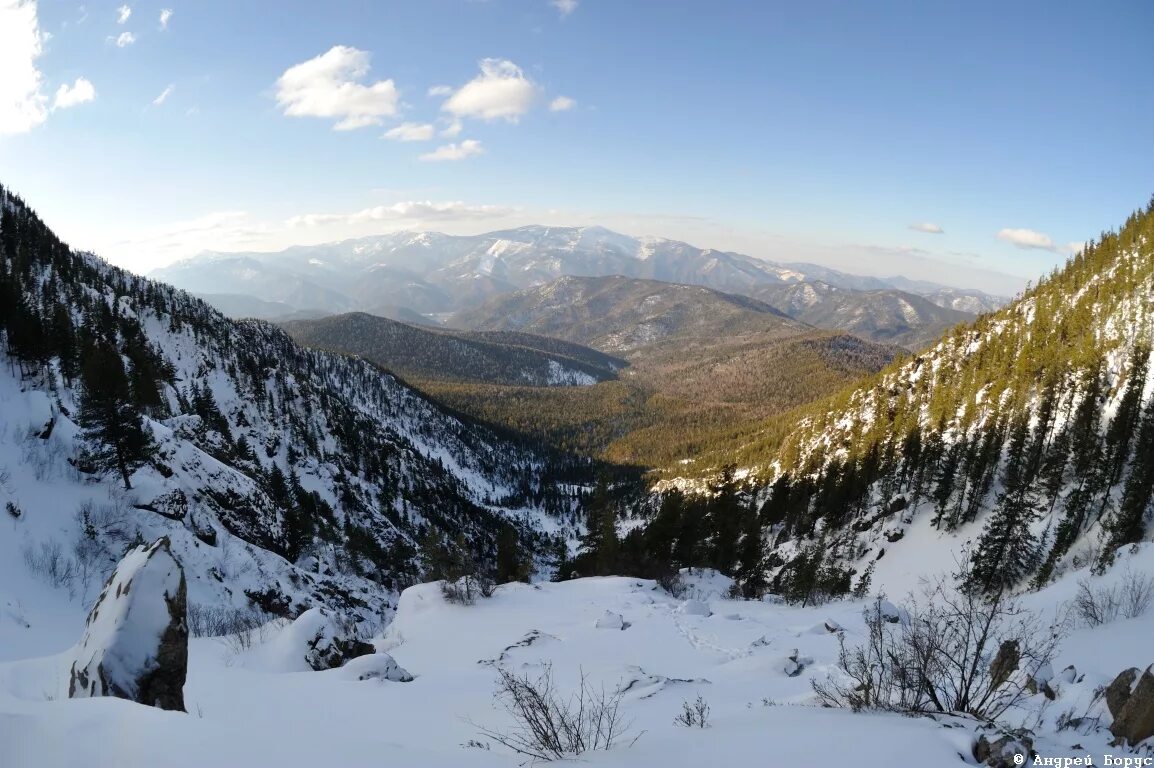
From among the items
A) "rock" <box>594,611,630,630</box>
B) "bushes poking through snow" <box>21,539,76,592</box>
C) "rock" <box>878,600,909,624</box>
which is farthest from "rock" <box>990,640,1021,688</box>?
"bushes poking through snow" <box>21,539,76,592</box>

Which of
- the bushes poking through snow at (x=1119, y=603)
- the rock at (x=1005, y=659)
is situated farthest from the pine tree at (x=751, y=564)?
the rock at (x=1005, y=659)

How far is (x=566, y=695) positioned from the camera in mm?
14180

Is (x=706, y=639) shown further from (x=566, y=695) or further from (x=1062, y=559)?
(x=1062, y=559)

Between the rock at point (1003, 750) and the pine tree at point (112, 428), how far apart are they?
39.7 meters

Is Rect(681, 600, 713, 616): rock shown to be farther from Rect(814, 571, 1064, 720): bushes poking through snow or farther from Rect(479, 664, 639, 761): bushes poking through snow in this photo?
Rect(479, 664, 639, 761): bushes poking through snow

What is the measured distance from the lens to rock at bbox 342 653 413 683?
13789 millimetres

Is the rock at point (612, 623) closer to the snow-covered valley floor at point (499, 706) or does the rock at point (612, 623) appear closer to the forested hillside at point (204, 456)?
the snow-covered valley floor at point (499, 706)

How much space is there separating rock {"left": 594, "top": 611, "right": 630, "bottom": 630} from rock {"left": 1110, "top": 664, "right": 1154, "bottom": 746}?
53.8ft

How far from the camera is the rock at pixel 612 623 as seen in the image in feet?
74.0

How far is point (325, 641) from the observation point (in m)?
15.7

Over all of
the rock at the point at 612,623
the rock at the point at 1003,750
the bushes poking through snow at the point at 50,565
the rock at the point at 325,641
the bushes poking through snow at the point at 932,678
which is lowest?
the rock at the point at 612,623

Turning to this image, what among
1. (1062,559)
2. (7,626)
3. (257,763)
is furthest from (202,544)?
(1062,559)

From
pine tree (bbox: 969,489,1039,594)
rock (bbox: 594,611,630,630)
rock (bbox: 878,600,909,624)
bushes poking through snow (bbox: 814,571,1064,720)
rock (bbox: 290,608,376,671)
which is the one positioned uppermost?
bushes poking through snow (bbox: 814,571,1064,720)

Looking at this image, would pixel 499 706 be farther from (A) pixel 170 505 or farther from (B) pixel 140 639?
(A) pixel 170 505
